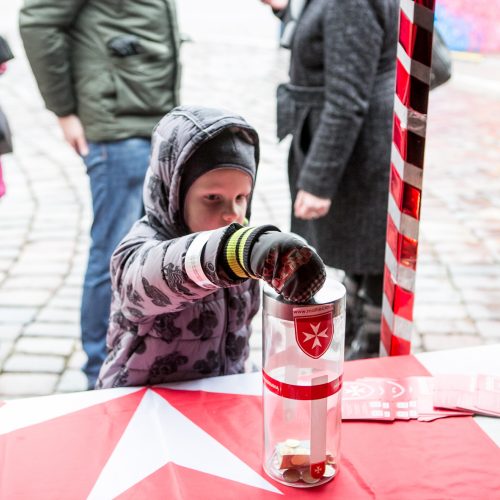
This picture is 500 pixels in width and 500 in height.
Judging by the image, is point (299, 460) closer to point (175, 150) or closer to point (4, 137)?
point (175, 150)

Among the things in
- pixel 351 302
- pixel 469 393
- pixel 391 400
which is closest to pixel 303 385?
pixel 391 400

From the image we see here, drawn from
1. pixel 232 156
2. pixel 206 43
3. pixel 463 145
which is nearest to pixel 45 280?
pixel 232 156

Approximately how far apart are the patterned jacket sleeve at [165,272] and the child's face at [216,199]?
12 centimetres

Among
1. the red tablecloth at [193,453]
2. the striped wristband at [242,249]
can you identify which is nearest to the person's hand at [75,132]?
the red tablecloth at [193,453]

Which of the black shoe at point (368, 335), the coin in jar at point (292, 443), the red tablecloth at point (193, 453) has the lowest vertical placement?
the black shoe at point (368, 335)

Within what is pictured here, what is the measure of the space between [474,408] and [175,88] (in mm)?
1959

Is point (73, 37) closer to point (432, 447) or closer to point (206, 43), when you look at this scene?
point (432, 447)

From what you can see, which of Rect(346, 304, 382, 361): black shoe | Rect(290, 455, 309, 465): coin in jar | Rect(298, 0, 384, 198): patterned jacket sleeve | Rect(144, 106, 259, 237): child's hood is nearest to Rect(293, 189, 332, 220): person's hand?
Rect(298, 0, 384, 198): patterned jacket sleeve

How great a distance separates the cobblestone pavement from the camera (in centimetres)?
345

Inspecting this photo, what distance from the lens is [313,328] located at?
1.16 meters

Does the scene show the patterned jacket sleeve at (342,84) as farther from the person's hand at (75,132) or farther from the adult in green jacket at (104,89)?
the person's hand at (75,132)

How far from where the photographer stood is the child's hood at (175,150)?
61.6 inches

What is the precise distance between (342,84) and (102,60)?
98cm

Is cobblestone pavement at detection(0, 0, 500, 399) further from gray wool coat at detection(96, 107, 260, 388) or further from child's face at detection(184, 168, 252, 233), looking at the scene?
child's face at detection(184, 168, 252, 233)
